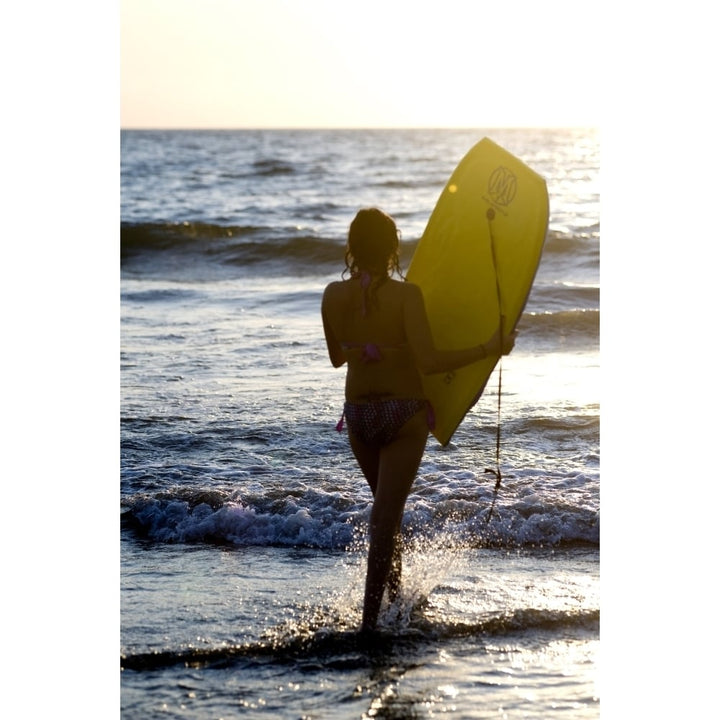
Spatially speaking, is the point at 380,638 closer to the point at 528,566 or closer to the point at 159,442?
the point at 528,566

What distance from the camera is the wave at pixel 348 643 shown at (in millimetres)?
3436

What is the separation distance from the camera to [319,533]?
4.74 m

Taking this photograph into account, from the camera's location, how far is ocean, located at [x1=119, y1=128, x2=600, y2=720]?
10.8ft

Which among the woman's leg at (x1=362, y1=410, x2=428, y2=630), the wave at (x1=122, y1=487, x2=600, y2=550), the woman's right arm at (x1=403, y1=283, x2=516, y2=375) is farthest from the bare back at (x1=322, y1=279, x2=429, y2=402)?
the wave at (x1=122, y1=487, x2=600, y2=550)

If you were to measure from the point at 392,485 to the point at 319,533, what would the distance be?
1.44m

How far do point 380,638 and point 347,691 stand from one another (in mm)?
357

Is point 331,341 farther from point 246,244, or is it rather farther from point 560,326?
point 246,244

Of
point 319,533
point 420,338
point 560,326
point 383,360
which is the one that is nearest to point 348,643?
point 383,360


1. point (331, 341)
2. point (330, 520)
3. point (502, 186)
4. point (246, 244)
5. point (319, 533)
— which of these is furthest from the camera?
point (246, 244)

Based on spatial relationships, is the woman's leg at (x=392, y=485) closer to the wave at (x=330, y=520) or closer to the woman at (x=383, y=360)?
the woman at (x=383, y=360)

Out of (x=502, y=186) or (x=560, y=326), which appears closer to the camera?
(x=502, y=186)

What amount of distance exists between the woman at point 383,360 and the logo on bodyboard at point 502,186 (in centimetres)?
69
